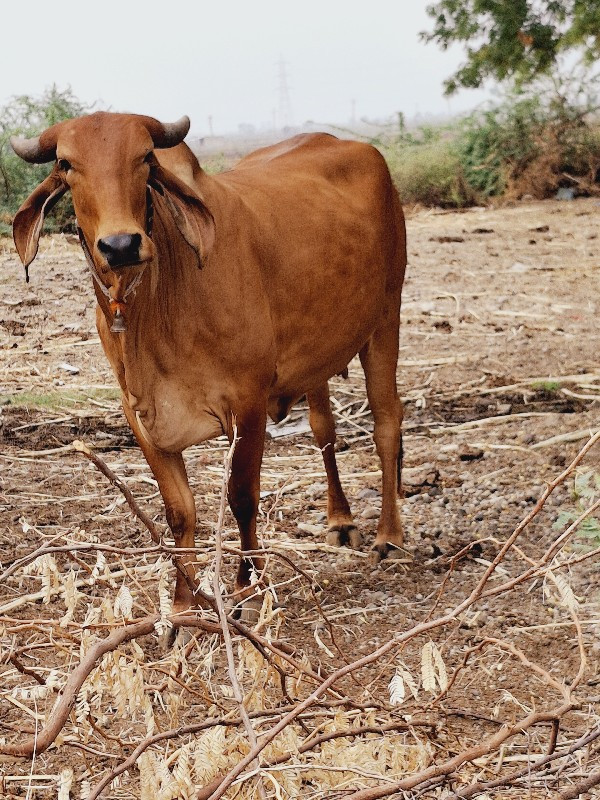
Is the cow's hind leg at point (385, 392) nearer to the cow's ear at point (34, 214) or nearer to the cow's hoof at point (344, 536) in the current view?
the cow's hoof at point (344, 536)

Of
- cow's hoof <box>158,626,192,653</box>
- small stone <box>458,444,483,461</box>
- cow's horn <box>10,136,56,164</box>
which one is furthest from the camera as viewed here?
small stone <box>458,444,483,461</box>

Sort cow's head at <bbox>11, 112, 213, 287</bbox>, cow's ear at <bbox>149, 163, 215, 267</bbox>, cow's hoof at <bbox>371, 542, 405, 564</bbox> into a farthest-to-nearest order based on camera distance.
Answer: cow's hoof at <bbox>371, 542, 405, 564</bbox>, cow's ear at <bbox>149, 163, 215, 267</bbox>, cow's head at <bbox>11, 112, 213, 287</bbox>

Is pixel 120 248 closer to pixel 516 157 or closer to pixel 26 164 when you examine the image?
pixel 26 164

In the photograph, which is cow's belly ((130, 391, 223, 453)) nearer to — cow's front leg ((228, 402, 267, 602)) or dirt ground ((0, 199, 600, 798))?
cow's front leg ((228, 402, 267, 602))

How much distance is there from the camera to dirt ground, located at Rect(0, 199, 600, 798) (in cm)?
314

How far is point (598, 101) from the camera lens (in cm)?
1753

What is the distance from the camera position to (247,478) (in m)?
4.12

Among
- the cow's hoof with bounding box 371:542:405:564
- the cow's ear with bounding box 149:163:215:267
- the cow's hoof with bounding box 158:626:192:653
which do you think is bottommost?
the cow's hoof with bounding box 371:542:405:564

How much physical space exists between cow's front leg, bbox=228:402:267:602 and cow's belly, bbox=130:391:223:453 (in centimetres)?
11

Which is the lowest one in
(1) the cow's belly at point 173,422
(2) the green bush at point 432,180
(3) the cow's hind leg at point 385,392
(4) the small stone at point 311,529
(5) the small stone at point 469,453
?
(2) the green bush at point 432,180

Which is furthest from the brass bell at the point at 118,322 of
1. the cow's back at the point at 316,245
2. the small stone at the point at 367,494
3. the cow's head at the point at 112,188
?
the small stone at the point at 367,494

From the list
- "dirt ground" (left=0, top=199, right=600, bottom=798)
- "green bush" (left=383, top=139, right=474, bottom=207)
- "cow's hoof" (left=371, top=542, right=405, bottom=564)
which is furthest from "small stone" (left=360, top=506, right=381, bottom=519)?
"green bush" (left=383, top=139, right=474, bottom=207)

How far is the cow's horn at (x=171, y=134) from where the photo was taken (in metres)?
3.68

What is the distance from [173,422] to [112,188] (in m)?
0.91
